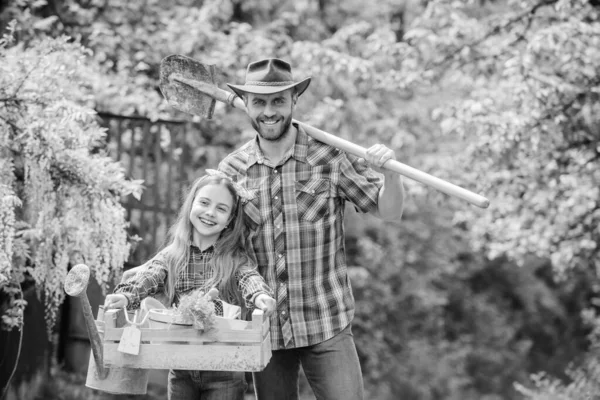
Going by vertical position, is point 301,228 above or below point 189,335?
above

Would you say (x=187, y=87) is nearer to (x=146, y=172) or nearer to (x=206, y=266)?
(x=206, y=266)

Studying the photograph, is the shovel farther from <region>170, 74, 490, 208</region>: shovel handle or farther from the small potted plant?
the small potted plant

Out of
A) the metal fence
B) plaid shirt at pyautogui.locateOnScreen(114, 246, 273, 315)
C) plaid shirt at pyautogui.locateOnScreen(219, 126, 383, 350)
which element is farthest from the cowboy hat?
the metal fence

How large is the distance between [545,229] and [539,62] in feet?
3.60

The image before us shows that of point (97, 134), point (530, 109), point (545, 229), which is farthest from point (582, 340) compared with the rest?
point (97, 134)

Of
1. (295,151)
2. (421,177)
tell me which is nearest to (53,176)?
(295,151)

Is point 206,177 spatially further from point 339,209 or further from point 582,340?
point 582,340

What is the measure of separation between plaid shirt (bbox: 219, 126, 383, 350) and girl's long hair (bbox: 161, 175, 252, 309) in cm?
6

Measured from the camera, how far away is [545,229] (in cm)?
564

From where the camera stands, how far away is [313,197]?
123 inches

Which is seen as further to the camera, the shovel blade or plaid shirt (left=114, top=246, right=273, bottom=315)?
the shovel blade

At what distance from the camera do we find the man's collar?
3156 mm

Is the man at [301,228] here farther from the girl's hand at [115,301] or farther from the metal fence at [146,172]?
the metal fence at [146,172]

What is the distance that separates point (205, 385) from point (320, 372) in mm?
409
